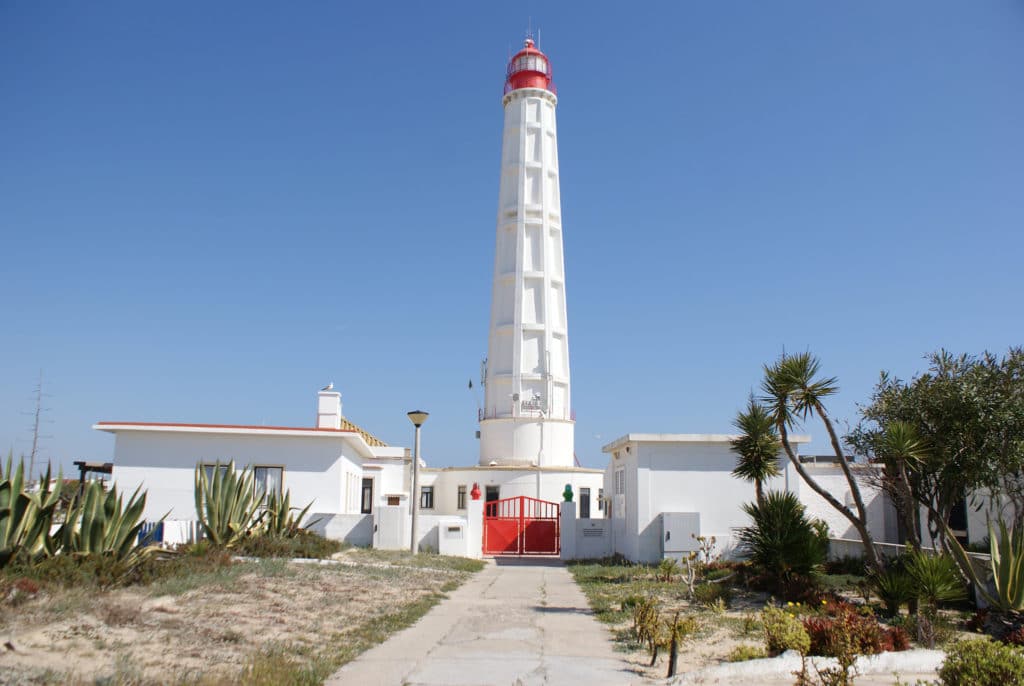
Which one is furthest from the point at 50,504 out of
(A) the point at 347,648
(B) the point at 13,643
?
(A) the point at 347,648

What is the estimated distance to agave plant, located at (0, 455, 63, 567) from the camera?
11.0 metres

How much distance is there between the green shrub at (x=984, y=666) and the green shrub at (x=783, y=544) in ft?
25.2

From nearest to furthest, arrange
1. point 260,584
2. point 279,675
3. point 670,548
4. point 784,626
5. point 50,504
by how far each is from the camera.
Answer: point 279,675 → point 784,626 → point 50,504 → point 260,584 → point 670,548

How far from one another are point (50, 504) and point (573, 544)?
15.8 meters

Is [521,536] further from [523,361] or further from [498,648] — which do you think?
[498,648]

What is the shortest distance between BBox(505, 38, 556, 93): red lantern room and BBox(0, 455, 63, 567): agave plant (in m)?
32.3

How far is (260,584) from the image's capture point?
13.3 metres

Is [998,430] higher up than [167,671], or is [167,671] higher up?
[998,430]

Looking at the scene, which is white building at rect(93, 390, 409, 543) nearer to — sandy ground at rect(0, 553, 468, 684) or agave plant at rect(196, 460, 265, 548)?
agave plant at rect(196, 460, 265, 548)

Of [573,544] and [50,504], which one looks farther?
[573,544]

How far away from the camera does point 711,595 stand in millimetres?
14594

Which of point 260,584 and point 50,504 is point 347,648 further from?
point 50,504

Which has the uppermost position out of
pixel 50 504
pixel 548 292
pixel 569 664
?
pixel 548 292

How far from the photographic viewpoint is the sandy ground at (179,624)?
7.49m
